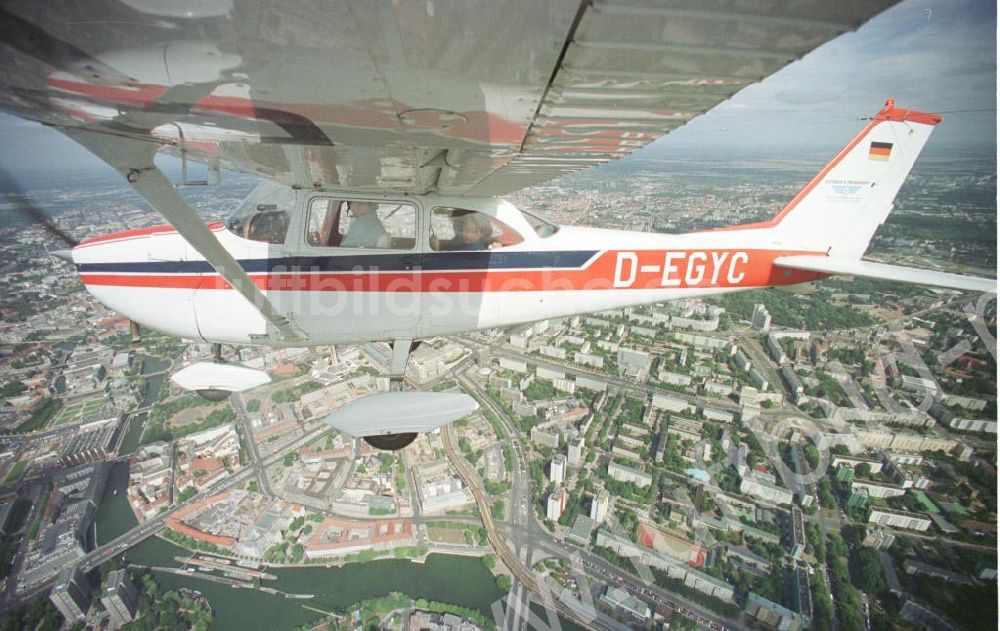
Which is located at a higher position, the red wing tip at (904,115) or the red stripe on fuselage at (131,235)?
the red wing tip at (904,115)

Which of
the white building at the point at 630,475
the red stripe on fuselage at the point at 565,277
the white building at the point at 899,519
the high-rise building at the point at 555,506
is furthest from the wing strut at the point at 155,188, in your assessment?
the white building at the point at 899,519

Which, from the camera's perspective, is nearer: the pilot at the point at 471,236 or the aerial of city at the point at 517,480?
the pilot at the point at 471,236

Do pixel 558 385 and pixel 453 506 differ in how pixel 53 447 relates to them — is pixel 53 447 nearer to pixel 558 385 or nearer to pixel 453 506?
pixel 453 506

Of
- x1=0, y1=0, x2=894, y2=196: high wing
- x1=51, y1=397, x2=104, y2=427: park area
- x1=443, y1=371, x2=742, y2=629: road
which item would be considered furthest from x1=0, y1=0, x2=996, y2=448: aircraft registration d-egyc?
x1=51, y1=397, x2=104, y2=427: park area

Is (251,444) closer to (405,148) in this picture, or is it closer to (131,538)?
(131,538)

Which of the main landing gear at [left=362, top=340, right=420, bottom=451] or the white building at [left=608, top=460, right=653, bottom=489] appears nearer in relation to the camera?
the main landing gear at [left=362, top=340, right=420, bottom=451]

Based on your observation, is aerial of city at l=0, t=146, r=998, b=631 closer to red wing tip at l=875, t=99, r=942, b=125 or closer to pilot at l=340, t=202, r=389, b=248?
pilot at l=340, t=202, r=389, b=248

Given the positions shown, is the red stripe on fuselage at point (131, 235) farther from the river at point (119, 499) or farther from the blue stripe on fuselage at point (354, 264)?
the river at point (119, 499)
